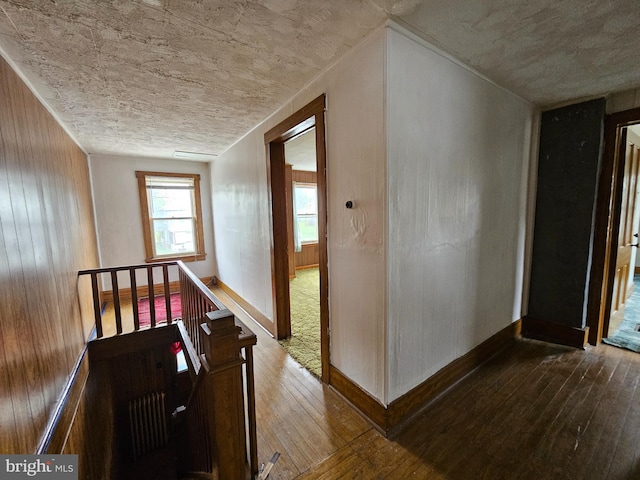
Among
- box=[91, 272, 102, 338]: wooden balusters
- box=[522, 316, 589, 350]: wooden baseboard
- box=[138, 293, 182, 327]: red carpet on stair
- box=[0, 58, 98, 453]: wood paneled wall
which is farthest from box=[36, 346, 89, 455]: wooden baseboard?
box=[522, 316, 589, 350]: wooden baseboard

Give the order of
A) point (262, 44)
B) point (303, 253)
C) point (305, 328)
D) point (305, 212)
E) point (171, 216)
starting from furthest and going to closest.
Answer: point (303, 253), point (305, 212), point (171, 216), point (305, 328), point (262, 44)

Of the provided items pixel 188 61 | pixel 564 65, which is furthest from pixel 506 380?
pixel 188 61

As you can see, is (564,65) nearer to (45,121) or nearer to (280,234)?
(280,234)

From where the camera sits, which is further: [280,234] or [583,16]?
[280,234]

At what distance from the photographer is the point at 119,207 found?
14.0 ft

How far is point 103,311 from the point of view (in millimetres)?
3854

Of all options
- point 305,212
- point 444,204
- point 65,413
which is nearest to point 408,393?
point 444,204

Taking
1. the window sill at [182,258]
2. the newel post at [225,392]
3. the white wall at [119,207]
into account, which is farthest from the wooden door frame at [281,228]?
the white wall at [119,207]

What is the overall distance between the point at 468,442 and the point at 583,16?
2367 millimetres

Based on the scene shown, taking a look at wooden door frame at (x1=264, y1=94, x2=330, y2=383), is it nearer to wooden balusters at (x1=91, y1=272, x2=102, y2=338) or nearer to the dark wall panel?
wooden balusters at (x1=91, y1=272, x2=102, y2=338)

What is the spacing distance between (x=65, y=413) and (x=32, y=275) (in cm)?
92

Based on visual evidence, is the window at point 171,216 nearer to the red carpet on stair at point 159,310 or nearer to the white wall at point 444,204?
the red carpet on stair at point 159,310

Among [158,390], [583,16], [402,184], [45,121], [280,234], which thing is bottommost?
[158,390]

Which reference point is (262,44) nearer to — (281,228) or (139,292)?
(281,228)
